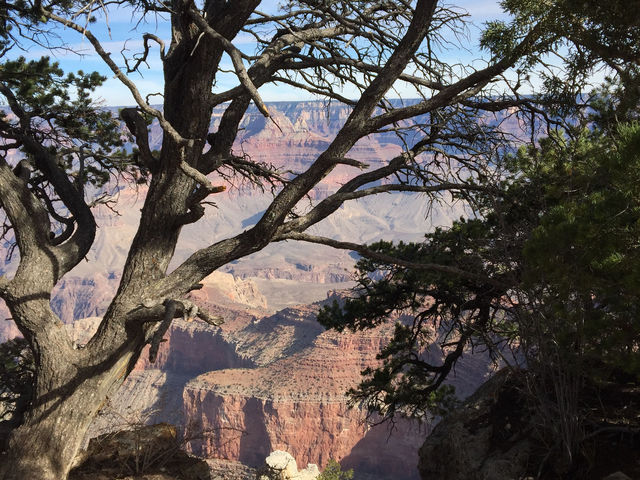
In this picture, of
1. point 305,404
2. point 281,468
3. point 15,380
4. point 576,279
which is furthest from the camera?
point 305,404

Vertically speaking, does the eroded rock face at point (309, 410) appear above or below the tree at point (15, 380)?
below

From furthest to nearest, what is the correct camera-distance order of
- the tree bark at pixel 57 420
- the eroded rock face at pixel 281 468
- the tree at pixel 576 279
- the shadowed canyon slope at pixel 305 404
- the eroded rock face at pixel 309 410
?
the eroded rock face at pixel 309 410
the shadowed canyon slope at pixel 305 404
the eroded rock face at pixel 281 468
the tree bark at pixel 57 420
the tree at pixel 576 279

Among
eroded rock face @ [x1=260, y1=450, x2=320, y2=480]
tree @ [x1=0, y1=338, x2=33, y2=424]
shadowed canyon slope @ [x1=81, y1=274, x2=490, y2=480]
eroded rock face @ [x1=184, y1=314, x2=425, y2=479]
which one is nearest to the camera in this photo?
tree @ [x1=0, y1=338, x2=33, y2=424]

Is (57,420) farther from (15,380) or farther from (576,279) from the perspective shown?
(576,279)

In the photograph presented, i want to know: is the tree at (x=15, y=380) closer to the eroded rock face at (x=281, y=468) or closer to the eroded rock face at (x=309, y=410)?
the eroded rock face at (x=281, y=468)

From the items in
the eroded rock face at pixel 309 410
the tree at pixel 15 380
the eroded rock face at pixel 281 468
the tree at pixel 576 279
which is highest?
the tree at pixel 576 279

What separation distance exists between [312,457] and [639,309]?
5636 centimetres

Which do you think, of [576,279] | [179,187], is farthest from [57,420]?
[576,279]

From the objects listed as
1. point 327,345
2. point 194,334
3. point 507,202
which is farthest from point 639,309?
point 194,334

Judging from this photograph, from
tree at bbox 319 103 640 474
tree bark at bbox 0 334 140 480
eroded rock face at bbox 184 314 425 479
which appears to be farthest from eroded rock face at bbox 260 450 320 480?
eroded rock face at bbox 184 314 425 479

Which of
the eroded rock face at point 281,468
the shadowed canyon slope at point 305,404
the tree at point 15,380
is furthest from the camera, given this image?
the shadowed canyon slope at point 305,404

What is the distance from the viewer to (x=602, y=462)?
4.49 meters

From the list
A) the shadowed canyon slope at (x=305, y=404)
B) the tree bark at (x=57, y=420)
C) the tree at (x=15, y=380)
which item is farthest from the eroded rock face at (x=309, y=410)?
the tree bark at (x=57, y=420)

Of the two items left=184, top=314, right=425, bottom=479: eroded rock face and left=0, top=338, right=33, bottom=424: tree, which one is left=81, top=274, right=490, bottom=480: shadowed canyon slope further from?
left=0, top=338, right=33, bottom=424: tree
